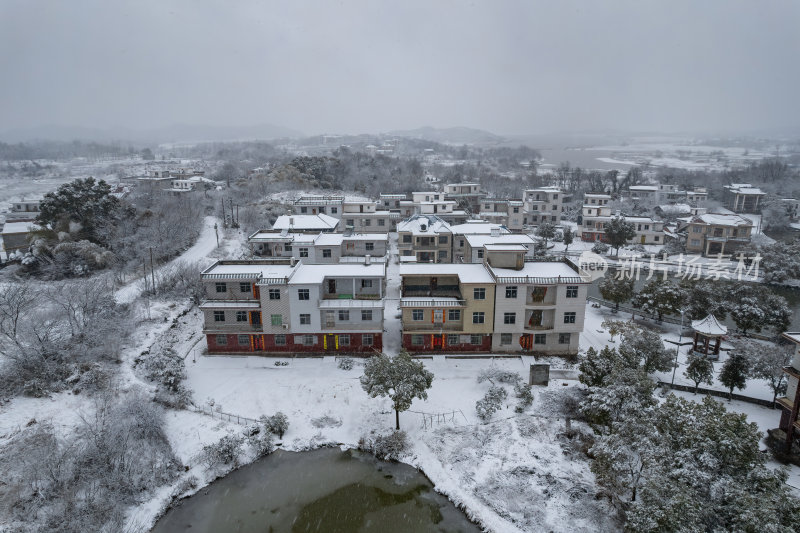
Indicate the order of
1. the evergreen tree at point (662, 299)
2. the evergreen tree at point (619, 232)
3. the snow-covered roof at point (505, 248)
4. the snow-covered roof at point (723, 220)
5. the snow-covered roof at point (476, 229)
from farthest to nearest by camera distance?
the snow-covered roof at point (723, 220) < the evergreen tree at point (619, 232) < the snow-covered roof at point (476, 229) < the evergreen tree at point (662, 299) < the snow-covered roof at point (505, 248)

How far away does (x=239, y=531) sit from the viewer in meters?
16.3

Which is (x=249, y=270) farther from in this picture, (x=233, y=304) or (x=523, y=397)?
(x=523, y=397)

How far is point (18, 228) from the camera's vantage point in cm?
4353

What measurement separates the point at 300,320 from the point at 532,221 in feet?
162

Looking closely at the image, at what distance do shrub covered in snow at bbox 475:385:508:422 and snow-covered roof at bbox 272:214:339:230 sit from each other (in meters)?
25.0

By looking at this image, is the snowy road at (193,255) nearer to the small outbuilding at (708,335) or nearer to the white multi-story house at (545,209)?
the small outbuilding at (708,335)

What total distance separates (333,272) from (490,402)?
1163 centimetres

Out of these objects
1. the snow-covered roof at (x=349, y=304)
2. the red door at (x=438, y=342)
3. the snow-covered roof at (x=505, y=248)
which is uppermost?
Result: the snow-covered roof at (x=505, y=248)

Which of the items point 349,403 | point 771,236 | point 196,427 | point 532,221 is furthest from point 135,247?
point 771,236

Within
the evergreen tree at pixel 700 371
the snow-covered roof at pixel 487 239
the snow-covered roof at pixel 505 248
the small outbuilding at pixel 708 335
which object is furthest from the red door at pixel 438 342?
the small outbuilding at pixel 708 335

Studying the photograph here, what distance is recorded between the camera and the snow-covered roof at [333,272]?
26562mm

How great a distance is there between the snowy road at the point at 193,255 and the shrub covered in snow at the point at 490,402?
2412 cm

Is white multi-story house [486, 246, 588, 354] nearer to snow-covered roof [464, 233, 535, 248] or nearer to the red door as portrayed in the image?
the red door

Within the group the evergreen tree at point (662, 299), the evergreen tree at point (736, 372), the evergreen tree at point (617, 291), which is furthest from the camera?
the evergreen tree at point (617, 291)
